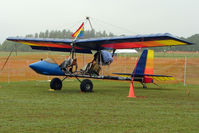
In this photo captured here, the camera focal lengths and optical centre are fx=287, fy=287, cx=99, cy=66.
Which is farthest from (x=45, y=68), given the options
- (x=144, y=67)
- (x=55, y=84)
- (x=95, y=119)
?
(x=95, y=119)

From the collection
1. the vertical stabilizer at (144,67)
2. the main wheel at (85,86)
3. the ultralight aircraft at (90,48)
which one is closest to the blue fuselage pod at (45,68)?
the ultralight aircraft at (90,48)

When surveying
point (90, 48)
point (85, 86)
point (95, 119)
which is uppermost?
point (90, 48)

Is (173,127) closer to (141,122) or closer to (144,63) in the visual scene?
(141,122)

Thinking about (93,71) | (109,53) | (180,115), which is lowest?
(180,115)

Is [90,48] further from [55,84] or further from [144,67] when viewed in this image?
[144,67]

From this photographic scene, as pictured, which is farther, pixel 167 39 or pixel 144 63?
pixel 144 63

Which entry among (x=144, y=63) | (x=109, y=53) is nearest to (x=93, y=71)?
(x=109, y=53)

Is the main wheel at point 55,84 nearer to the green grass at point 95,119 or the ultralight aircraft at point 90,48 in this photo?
the ultralight aircraft at point 90,48

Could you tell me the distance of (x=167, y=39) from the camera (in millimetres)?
12453

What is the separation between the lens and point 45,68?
14.1 m

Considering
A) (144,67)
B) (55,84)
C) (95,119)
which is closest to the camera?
(95,119)

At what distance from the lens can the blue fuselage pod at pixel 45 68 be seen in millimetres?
13883

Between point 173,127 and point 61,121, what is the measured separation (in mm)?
2701

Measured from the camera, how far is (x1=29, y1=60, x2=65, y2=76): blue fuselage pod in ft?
45.5
